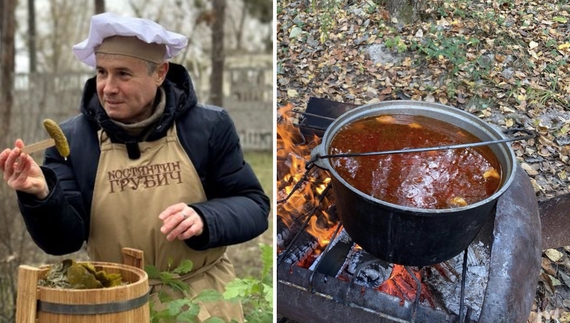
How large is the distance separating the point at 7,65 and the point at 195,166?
208 cm

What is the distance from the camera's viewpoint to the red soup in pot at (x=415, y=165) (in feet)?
4.87

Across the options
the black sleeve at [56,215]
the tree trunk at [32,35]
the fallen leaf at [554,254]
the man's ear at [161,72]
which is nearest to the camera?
the black sleeve at [56,215]

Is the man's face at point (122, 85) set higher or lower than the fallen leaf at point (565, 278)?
higher

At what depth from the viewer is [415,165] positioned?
1.57 metres

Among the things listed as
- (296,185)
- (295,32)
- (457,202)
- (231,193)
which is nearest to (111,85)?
(231,193)

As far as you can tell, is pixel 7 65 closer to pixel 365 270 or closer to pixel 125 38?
pixel 125 38

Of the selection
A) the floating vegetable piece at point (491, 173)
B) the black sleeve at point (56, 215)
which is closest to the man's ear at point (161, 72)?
the black sleeve at point (56, 215)

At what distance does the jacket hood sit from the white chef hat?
3.6 inches

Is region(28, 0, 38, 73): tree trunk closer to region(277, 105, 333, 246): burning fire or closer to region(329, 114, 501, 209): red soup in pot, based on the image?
region(277, 105, 333, 246): burning fire

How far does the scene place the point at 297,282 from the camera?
177 cm

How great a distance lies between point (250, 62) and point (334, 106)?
3.03m

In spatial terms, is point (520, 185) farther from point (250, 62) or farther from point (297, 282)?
point (250, 62)

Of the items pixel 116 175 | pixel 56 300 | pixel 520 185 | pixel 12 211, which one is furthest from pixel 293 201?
pixel 12 211

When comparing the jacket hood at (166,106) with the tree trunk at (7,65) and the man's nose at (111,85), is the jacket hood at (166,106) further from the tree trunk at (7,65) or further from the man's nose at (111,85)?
the tree trunk at (7,65)
